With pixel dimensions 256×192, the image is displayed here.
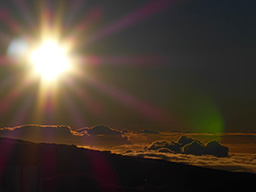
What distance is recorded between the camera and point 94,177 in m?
67.2

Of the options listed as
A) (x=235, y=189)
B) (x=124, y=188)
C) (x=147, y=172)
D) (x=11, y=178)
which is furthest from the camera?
(x=147, y=172)

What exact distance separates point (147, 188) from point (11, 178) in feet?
74.2

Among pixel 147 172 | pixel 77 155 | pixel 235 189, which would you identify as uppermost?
pixel 77 155

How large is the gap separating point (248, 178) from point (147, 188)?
86.8 ft

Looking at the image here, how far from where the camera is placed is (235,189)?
6538 cm

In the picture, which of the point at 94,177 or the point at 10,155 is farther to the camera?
the point at 10,155

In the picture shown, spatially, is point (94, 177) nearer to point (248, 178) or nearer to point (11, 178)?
point (11, 178)

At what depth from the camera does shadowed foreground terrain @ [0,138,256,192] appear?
195ft

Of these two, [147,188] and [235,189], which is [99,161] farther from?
[235,189]

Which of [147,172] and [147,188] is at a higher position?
[147,172]

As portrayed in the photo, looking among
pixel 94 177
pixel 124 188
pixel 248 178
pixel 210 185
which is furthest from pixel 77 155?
pixel 248 178

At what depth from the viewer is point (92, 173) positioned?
7062 centimetres

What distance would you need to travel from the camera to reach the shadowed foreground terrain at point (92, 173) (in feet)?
195

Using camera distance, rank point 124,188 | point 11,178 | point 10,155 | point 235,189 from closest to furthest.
Result: point 11,178 < point 124,188 < point 235,189 < point 10,155
